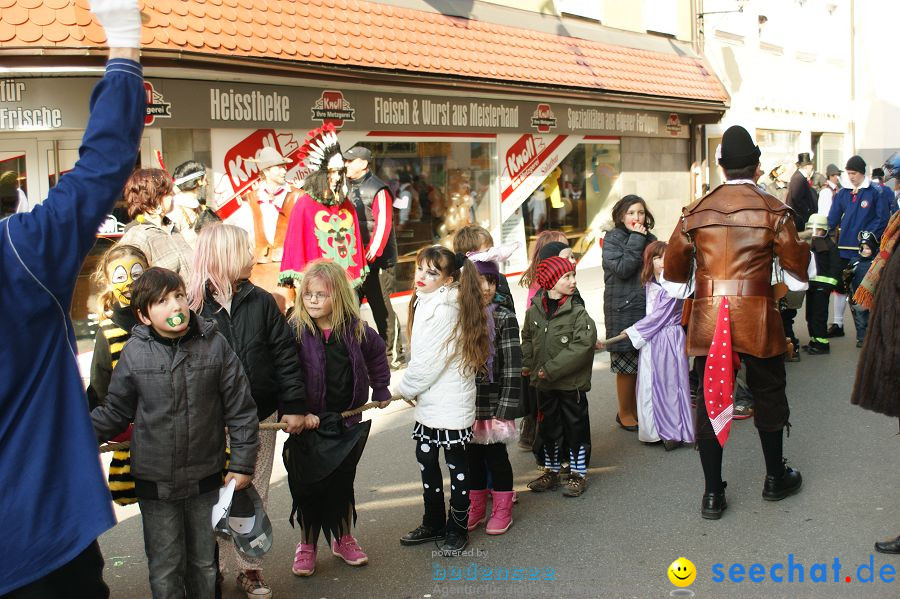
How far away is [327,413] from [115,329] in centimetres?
101

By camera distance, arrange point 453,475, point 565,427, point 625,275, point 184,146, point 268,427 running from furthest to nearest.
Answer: point 184,146, point 625,275, point 565,427, point 453,475, point 268,427

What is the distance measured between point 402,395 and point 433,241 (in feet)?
31.5

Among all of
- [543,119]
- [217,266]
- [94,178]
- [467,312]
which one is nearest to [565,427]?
[467,312]

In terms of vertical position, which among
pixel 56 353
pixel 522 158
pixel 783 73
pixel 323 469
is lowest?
pixel 323 469

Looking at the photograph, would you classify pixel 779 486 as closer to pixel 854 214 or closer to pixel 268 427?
pixel 268 427

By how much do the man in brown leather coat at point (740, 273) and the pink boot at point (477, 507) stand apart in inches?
45.8

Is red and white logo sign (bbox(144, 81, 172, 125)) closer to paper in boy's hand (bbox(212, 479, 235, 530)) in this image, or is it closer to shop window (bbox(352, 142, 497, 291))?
shop window (bbox(352, 142, 497, 291))

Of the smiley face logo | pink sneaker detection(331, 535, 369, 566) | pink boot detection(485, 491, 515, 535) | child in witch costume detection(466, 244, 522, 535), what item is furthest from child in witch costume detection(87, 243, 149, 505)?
the smiley face logo

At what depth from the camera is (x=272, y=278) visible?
9.25 m

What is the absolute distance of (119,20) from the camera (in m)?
2.47

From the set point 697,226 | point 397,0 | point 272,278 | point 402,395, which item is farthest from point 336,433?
point 397,0

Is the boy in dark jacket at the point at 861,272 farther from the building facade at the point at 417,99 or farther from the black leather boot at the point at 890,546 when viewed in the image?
the building facade at the point at 417,99

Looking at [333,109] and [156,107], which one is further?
[333,109]

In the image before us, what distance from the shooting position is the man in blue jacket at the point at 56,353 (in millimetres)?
2398
